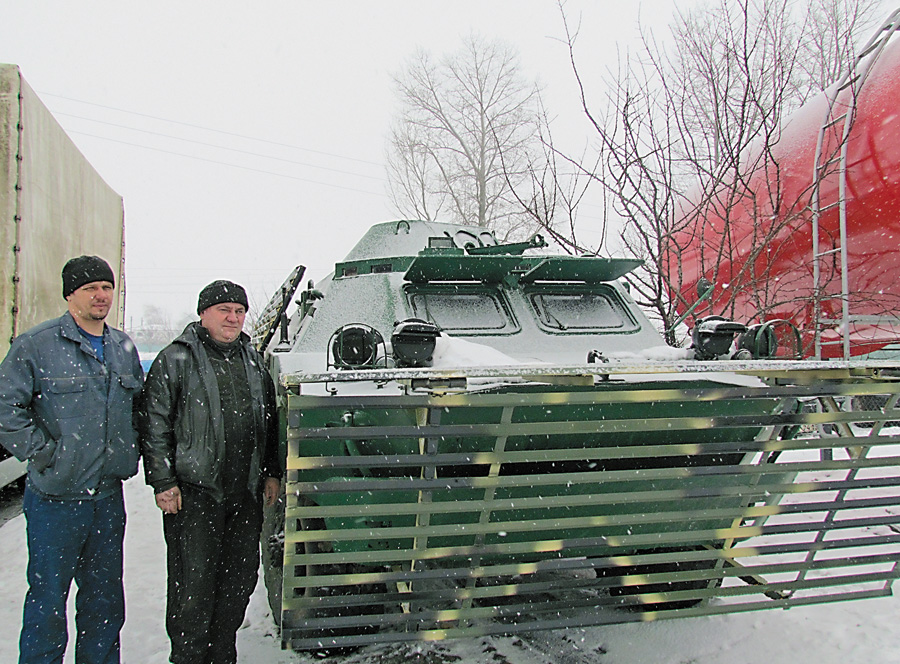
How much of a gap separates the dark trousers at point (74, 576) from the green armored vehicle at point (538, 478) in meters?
0.70

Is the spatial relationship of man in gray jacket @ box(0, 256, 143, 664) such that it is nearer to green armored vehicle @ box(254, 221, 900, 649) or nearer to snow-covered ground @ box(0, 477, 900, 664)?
snow-covered ground @ box(0, 477, 900, 664)

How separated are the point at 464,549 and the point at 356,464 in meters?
0.61

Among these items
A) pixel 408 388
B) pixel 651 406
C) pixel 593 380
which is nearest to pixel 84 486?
pixel 408 388

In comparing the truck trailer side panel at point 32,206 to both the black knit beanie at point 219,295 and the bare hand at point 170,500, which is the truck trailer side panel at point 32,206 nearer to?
the black knit beanie at point 219,295

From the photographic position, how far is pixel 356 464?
2246mm

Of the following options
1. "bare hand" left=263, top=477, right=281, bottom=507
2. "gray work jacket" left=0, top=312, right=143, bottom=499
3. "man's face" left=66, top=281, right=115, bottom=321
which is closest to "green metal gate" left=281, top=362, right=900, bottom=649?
"bare hand" left=263, top=477, right=281, bottom=507

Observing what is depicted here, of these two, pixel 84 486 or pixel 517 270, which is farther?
pixel 517 270

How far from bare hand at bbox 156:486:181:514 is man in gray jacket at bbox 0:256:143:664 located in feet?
0.90

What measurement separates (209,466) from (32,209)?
300 cm

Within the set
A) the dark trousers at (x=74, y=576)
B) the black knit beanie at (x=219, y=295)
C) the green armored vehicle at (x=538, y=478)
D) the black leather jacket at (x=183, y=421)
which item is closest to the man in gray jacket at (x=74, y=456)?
the dark trousers at (x=74, y=576)

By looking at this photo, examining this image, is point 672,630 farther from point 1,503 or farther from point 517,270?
point 1,503

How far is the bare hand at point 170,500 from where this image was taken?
2.59 m

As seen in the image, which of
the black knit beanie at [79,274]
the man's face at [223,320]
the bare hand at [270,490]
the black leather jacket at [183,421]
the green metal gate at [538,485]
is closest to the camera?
the green metal gate at [538,485]

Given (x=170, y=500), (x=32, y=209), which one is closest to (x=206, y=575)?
(x=170, y=500)
